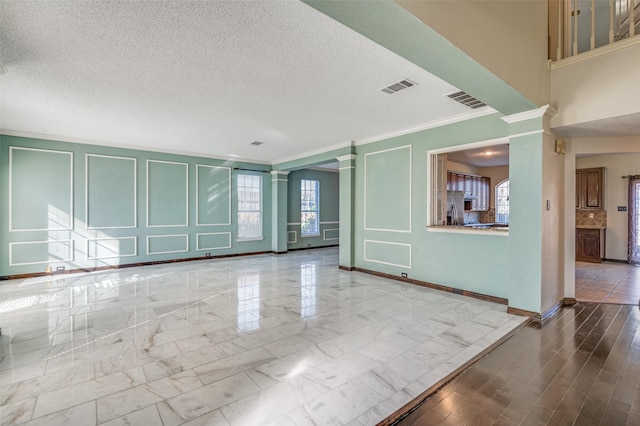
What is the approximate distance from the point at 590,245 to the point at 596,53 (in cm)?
613

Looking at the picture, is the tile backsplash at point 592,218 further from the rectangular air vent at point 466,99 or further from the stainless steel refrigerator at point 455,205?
the rectangular air vent at point 466,99

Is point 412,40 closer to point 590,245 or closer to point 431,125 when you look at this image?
point 431,125

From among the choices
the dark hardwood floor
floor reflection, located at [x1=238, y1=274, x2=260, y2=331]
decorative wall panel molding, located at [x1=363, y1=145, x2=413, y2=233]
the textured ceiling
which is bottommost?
the dark hardwood floor

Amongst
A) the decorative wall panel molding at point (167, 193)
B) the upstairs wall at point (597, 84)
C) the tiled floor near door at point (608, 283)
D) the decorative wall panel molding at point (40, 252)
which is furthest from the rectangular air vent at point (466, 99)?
the decorative wall panel molding at point (40, 252)

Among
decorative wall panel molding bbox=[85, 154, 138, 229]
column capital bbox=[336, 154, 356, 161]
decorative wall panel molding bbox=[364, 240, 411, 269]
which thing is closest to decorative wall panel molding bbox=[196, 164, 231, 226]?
decorative wall panel molding bbox=[85, 154, 138, 229]

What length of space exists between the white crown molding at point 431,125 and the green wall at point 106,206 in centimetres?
411

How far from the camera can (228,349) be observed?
281 cm

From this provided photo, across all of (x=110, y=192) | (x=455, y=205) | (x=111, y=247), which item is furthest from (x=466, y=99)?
(x=111, y=247)

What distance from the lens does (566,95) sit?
3.60 meters

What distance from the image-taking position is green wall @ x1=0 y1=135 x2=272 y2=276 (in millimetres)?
5762

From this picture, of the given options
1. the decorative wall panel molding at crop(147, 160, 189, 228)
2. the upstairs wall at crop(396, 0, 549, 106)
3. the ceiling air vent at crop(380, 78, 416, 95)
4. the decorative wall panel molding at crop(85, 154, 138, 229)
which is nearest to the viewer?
the upstairs wall at crop(396, 0, 549, 106)

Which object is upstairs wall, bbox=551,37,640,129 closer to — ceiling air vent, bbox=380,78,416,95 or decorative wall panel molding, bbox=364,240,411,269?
ceiling air vent, bbox=380,78,416,95

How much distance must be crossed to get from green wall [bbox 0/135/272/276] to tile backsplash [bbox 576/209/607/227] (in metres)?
8.93

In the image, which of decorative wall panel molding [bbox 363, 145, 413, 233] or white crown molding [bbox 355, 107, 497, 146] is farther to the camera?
decorative wall panel molding [bbox 363, 145, 413, 233]
